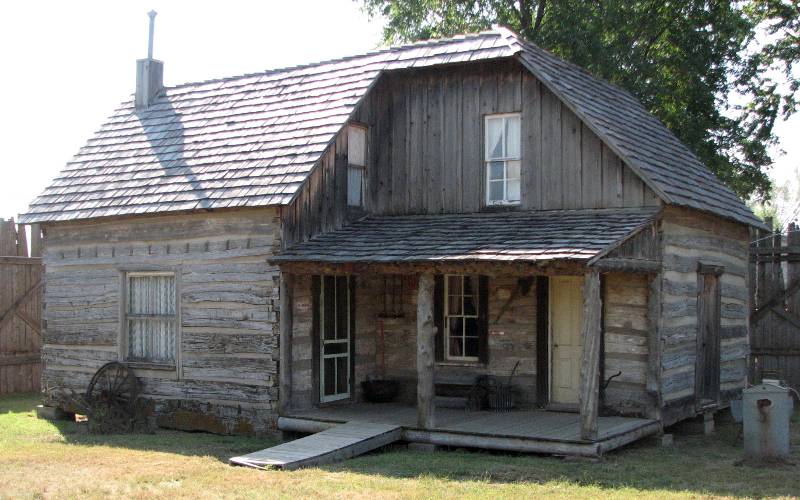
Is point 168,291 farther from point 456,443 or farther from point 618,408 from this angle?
point 618,408

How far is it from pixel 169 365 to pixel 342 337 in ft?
8.97

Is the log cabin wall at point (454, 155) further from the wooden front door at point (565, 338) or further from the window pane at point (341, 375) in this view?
the window pane at point (341, 375)

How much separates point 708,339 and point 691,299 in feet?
3.98

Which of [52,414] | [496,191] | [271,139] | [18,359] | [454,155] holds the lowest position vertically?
[52,414]

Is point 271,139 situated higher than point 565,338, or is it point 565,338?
point 271,139

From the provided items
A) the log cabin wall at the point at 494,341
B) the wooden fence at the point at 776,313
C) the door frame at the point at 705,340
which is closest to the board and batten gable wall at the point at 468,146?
the log cabin wall at the point at 494,341

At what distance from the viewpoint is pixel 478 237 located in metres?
13.5

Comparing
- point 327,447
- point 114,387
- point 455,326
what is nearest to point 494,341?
point 455,326

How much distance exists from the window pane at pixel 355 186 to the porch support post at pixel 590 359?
5.15 metres

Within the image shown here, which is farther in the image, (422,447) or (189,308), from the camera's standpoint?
(189,308)

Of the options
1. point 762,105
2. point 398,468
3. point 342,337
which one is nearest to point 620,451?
point 398,468

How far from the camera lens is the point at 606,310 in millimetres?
14258

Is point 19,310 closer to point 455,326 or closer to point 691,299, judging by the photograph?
point 455,326

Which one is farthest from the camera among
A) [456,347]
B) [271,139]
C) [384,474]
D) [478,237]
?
[456,347]
